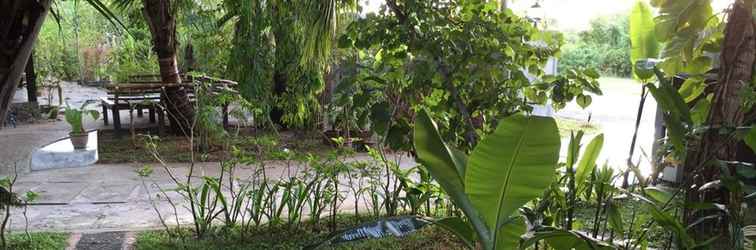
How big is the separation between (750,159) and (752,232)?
8.72 ft

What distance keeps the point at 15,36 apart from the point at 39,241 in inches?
62.3

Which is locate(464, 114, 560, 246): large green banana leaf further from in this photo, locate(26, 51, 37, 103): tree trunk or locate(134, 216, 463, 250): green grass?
locate(26, 51, 37, 103): tree trunk

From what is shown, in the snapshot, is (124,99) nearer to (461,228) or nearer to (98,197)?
(98,197)

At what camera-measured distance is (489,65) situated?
2.43 meters

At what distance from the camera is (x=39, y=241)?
3113 mm

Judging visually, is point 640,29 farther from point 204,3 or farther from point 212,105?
point 204,3

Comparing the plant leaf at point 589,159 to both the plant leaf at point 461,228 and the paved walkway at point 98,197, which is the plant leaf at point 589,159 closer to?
the plant leaf at point 461,228

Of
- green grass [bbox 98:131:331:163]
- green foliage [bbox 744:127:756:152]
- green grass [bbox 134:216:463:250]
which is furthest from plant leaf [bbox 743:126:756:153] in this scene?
green grass [bbox 98:131:331:163]

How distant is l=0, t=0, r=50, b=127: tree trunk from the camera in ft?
6.40

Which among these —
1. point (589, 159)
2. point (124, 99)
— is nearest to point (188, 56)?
point (124, 99)

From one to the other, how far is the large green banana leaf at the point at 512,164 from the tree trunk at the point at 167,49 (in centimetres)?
510

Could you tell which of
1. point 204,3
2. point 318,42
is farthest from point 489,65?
point 204,3

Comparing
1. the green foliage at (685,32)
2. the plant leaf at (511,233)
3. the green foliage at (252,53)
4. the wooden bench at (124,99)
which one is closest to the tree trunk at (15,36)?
the plant leaf at (511,233)

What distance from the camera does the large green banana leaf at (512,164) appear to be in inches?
58.1
